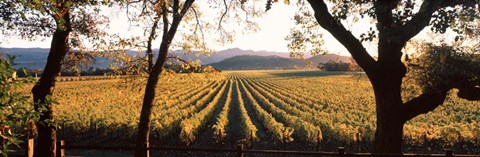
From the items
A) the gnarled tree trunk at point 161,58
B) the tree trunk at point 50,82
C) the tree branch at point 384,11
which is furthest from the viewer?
the gnarled tree trunk at point 161,58

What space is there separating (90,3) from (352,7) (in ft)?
23.3

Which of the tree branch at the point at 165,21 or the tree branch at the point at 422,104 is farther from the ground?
the tree branch at the point at 165,21

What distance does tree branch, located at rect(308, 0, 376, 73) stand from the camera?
1124cm

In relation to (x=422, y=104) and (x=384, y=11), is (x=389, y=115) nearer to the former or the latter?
(x=422, y=104)

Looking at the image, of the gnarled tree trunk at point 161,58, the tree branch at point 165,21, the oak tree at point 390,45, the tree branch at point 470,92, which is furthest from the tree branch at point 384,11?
the tree branch at point 165,21

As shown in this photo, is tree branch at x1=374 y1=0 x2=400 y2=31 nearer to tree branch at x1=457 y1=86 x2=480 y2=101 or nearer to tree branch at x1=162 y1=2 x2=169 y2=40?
tree branch at x1=457 y1=86 x2=480 y2=101

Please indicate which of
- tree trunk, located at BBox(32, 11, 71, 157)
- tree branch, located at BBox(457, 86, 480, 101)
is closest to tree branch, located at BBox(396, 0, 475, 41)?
tree branch, located at BBox(457, 86, 480, 101)

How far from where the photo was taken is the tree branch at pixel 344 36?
11242 millimetres

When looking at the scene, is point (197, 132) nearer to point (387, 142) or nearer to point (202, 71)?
point (202, 71)

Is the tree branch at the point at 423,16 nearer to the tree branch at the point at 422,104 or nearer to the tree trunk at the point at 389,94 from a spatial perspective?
the tree trunk at the point at 389,94

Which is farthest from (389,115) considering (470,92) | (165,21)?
(165,21)

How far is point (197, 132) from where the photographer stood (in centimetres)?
2719

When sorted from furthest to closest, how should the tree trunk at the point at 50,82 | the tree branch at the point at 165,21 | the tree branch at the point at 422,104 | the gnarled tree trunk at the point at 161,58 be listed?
the tree branch at the point at 165,21, the gnarled tree trunk at the point at 161,58, the tree trunk at the point at 50,82, the tree branch at the point at 422,104

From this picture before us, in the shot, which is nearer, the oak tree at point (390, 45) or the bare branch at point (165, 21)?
the oak tree at point (390, 45)
